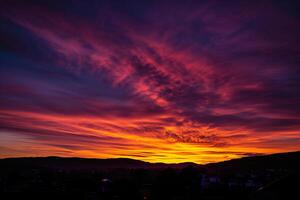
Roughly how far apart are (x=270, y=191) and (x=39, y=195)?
26.7 m

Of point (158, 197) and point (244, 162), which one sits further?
point (244, 162)

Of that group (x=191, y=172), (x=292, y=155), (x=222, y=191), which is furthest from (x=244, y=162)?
(x=222, y=191)

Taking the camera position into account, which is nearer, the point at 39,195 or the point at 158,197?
the point at 39,195

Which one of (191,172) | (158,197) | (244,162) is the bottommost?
(158,197)

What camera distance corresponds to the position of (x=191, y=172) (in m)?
73.9

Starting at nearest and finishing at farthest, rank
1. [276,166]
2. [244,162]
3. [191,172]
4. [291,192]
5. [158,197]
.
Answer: [291,192]
[158,197]
[191,172]
[276,166]
[244,162]

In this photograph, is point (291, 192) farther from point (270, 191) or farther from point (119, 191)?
point (119, 191)

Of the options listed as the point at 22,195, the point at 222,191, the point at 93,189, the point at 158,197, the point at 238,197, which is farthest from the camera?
the point at 93,189

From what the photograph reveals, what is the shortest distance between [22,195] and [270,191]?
92.2 feet

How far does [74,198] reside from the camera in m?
36.7

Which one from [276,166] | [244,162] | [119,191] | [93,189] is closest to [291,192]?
[119,191]

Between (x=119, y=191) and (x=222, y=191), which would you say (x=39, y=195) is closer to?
(x=119, y=191)

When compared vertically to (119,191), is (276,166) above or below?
above

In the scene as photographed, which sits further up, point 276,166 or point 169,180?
point 276,166
